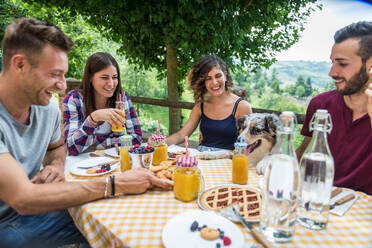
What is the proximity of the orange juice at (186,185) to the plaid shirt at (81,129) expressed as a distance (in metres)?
1.13

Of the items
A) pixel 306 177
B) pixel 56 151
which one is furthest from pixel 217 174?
pixel 56 151

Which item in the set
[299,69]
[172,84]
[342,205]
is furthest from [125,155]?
[299,69]

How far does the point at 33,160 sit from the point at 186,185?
3.62 feet

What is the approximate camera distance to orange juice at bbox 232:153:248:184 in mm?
1309

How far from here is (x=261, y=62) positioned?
4664 mm

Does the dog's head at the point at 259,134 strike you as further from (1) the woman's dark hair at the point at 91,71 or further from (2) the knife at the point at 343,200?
(1) the woman's dark hair at the point at 91,71

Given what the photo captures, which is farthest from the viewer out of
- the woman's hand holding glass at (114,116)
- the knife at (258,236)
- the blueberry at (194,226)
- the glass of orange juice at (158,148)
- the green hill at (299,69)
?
the green hill at (299,69)

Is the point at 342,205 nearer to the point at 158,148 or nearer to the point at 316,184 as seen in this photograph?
the point at 316,184

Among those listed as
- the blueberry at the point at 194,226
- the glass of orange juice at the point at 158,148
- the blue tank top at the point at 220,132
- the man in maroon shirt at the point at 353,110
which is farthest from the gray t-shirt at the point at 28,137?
the man in maroon shirt at the point at 353,110

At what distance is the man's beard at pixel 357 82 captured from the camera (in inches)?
59.4

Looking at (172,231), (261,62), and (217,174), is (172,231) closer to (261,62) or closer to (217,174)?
(217,174)

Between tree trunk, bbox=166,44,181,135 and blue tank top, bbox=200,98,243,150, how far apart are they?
1.94 meters

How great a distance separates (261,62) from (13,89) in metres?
4.26

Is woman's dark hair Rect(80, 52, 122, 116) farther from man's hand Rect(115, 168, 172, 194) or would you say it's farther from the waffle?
the waffle
